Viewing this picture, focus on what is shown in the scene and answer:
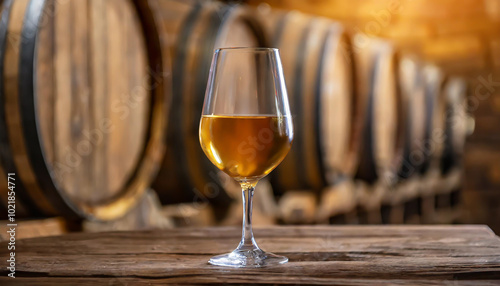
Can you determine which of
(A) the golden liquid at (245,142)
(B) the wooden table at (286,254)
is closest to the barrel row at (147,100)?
(B) the wooden table at (286,254)

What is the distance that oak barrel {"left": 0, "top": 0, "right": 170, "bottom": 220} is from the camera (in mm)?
1388

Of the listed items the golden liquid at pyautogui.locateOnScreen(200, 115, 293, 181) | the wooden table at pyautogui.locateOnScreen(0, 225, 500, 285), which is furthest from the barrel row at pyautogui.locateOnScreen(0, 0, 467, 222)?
the golden liquid at pyautogui.locateOnScreen(200, 115, 293, 181)

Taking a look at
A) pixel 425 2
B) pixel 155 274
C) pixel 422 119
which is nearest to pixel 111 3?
pixel 155 274

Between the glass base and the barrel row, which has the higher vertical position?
the barrel row

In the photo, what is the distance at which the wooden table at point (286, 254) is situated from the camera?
0.69m

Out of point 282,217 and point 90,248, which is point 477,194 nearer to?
point 282,217

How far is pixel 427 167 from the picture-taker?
177 inches

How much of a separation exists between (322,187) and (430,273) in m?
1.91

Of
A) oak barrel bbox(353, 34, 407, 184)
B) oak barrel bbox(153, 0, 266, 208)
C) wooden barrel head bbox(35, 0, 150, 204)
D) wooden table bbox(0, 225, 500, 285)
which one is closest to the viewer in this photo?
wooden table bbox(0, 225, 500, 285)

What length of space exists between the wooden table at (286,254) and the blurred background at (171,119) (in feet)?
1.72

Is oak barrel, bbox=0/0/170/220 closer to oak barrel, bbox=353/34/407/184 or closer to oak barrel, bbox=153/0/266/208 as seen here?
oak barrel, bbox=153/0/266/208

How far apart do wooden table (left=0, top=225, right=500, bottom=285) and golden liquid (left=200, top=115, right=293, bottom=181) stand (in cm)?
12

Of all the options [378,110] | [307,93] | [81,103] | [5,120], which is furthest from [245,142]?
[378,110]

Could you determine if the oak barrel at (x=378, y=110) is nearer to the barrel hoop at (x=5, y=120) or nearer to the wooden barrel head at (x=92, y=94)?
the wooden barrel head at (x=92, y=94)
